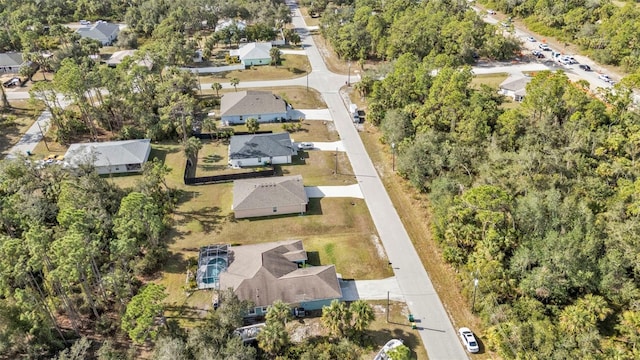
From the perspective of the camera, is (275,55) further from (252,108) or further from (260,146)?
(260,146)

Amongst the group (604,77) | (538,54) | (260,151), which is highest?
(604,77)

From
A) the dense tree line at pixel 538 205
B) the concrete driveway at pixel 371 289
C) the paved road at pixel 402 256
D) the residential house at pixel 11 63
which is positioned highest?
the dense tree line at pixel 538 205

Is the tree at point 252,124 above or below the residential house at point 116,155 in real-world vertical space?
above

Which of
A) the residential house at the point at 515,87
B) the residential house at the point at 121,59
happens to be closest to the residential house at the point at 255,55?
the residential house at the point at 121,59

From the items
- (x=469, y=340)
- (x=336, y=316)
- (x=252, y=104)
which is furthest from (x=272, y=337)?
(x=252, y=104)

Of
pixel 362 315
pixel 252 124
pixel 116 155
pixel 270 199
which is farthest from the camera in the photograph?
pixel 252 124

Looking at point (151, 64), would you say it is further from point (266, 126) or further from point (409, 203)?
point (409, 203)

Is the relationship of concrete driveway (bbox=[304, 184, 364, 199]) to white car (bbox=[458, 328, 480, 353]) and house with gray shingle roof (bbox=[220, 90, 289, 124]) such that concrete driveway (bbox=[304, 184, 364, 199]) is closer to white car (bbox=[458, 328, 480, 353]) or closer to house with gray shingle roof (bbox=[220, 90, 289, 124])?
house with gray shingle roof (bbox=[220, 90, 289, 124])

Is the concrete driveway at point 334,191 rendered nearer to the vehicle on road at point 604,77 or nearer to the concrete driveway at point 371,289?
the concrete driveway at point 371,289
